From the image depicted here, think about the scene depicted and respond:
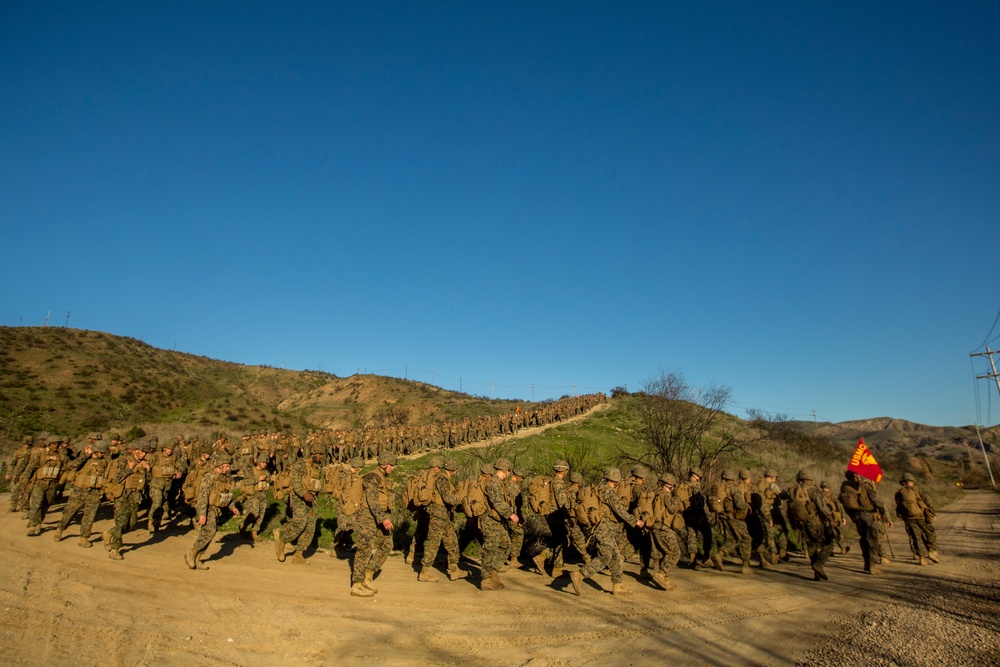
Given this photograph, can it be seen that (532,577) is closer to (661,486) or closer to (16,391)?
(661,486)

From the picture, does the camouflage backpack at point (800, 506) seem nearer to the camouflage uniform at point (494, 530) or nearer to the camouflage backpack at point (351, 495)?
the camouflage uniform at point (494, 530)

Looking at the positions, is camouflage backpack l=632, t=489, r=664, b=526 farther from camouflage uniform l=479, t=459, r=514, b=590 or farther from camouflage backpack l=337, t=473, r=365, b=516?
camouflage backpack l=337, t=473, r=365, b=516

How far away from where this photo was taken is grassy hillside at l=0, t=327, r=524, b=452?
44.9 metres

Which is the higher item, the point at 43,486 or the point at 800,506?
the point at 800,506

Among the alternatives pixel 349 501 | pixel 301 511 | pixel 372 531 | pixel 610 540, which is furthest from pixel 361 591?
pixel 610 540

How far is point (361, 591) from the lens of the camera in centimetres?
928

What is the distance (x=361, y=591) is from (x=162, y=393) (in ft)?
193

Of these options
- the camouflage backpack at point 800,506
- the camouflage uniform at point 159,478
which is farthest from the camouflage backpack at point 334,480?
the camouflage backpack at point 800,506

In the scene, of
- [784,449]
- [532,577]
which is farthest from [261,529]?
[784,449]

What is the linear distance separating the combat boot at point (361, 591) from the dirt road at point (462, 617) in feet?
0.48

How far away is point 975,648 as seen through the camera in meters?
6.88

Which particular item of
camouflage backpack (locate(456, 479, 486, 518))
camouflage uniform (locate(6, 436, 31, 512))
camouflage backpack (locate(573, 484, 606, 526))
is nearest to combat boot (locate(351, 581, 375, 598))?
camouflage backpack (locate(456, 479, 486, 518))

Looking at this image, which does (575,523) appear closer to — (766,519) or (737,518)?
(737,518)

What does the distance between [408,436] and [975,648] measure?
34480 millimetres
